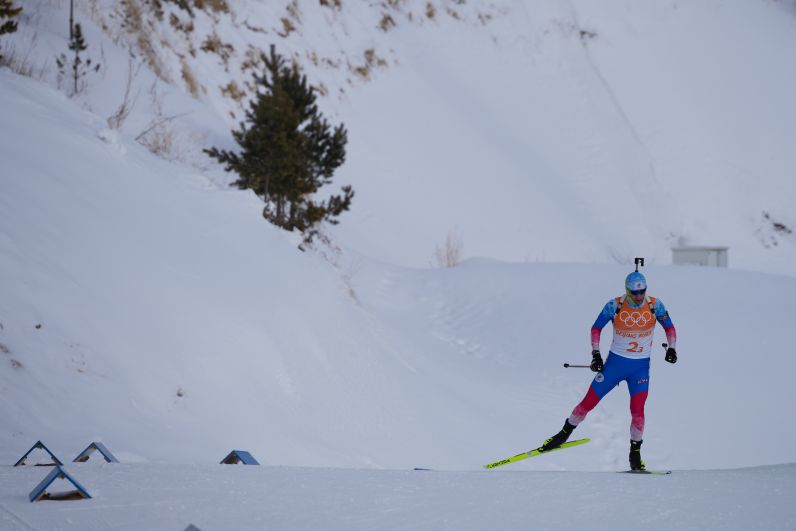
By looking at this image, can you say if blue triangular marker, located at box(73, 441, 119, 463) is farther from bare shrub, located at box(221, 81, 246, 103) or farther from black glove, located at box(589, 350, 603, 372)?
bare shrub, located at box(221, 81, 246, 103)

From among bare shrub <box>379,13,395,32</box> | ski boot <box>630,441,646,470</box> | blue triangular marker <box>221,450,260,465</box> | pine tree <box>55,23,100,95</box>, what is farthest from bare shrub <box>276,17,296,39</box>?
blue triangular marker <box>221,450,260,465</box>

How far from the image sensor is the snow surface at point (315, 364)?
12.6 ft

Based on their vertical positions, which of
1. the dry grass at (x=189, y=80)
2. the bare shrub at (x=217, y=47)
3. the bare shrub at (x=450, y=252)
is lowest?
the bare shrub at (x=450, y=252)

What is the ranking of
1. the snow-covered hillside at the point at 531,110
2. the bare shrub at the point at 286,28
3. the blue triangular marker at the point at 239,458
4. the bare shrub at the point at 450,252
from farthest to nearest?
the bare shrub at the point at 286,28, the snow-covered hillside at the point at 531,110, the bare shrub at the point at 450,252, the blue triangular marker at the point at 239,458

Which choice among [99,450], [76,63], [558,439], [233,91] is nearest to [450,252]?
[233,91]

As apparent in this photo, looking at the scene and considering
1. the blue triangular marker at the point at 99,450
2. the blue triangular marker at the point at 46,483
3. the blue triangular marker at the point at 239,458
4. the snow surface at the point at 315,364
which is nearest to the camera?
the blue triangular marker at the point at 46,483

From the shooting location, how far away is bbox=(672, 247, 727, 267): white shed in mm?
21969

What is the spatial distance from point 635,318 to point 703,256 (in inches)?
686

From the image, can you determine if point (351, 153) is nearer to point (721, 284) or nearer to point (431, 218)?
point (431, 218)

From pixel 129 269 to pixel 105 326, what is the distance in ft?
3.33

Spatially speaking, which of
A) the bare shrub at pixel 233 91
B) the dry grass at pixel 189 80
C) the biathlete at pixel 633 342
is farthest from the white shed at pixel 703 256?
the biathlete at pixel 633 342

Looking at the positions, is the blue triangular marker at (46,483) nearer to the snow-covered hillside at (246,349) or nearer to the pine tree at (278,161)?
the snow-covered hillside at (246,349)

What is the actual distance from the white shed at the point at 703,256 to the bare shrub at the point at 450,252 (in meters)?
6.45

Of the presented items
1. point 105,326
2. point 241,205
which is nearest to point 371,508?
point 105,326
